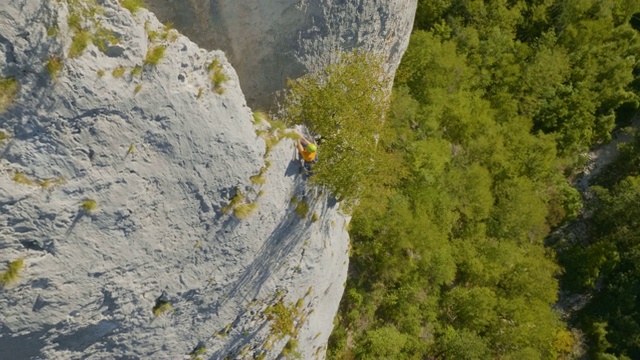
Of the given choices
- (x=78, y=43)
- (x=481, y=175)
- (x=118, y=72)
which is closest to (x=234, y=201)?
(x=118, y=72)

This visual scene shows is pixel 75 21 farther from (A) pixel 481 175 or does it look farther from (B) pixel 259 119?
(A) pixel 481 175

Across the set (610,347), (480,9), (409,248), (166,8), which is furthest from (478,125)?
(166,8)

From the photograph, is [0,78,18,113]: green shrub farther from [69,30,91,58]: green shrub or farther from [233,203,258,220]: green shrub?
[233,203,258,220]: green shrub

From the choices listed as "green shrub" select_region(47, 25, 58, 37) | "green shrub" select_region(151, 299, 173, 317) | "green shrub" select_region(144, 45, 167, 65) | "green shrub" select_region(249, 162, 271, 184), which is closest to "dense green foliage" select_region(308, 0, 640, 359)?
"green shrub" select_region(249, 162, 271, 184)

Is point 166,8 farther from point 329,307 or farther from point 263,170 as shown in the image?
point 329,307

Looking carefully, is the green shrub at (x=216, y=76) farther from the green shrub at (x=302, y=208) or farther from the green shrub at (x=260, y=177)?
the green shrub at (x=302, y=208)
